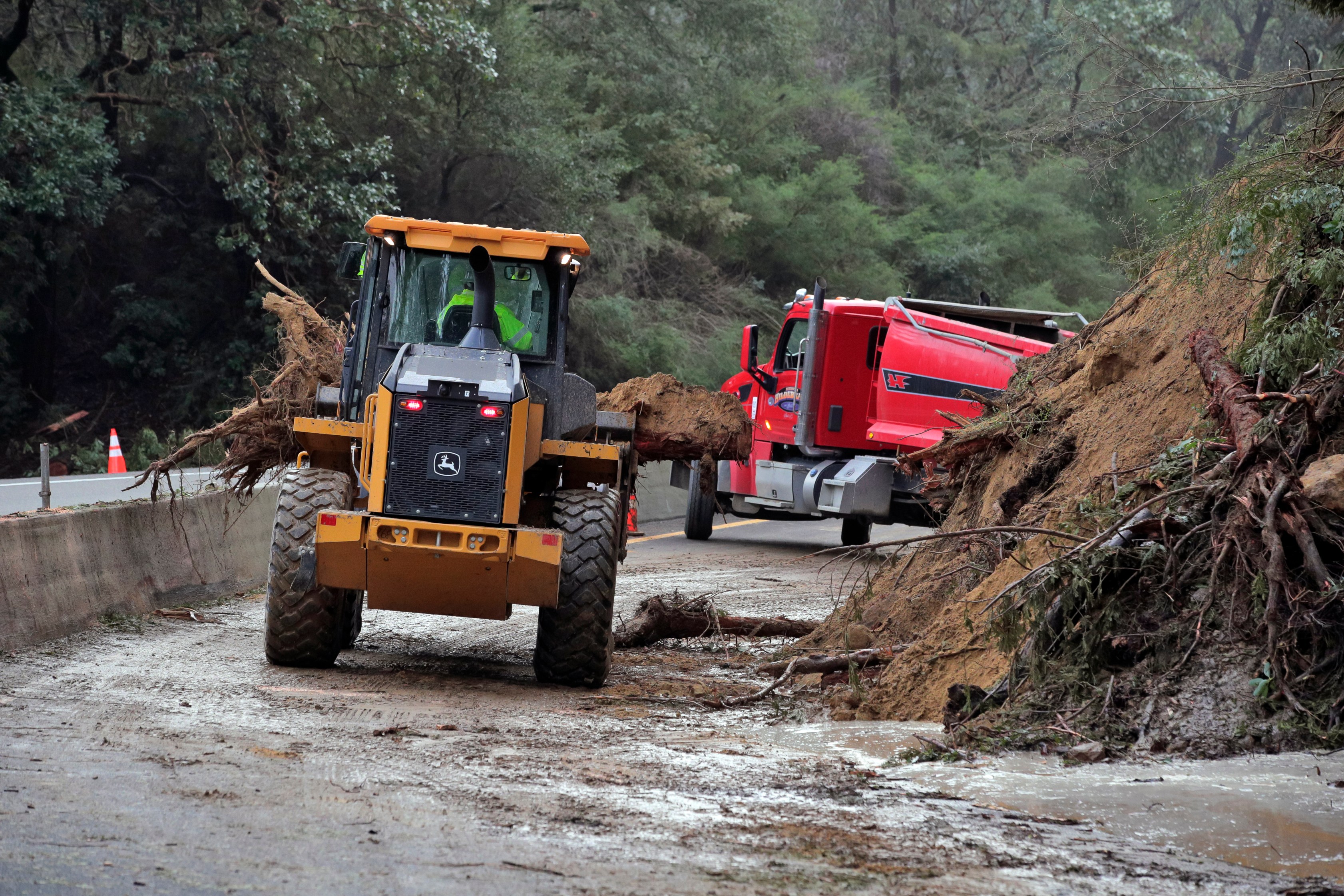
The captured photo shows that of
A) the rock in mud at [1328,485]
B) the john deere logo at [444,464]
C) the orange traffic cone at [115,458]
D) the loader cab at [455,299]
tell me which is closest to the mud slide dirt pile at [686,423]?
the loader cab at [455,299]

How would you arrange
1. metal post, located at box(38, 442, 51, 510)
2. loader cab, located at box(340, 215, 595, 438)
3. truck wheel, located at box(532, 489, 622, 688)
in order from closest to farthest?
1. truck wheel, located at box(532, 489, 622, 688)
2. loader cab, located at box(340, 215, 595, 438)
3. metal post, located at box(38, 442, 51, 510)

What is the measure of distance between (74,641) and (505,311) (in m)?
3.48

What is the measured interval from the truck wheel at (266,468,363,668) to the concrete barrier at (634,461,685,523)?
12961 mm

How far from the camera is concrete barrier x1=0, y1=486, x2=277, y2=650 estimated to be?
874cm

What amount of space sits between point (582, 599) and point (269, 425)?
3.20 meters

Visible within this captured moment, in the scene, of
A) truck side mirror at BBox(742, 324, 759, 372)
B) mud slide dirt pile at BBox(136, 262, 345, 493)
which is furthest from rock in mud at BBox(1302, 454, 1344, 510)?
truck side mirror at BBox(742, 324, 759, 372)

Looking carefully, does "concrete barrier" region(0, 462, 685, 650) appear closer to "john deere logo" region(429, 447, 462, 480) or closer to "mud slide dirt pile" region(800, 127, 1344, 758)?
"john deere logo" region(429, 447, 462, 480)

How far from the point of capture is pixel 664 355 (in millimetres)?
32094

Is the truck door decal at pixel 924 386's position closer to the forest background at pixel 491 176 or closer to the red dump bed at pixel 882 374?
the red dump bed at pixel 882 374

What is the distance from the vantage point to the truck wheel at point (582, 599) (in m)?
8.30

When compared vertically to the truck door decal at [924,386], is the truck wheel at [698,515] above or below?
below

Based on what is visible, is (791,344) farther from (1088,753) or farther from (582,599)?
(1088,753)

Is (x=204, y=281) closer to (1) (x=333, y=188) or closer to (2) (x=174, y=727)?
(1) (x=333, y=188)

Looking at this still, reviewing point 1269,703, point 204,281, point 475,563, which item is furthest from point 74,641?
point 204,281
